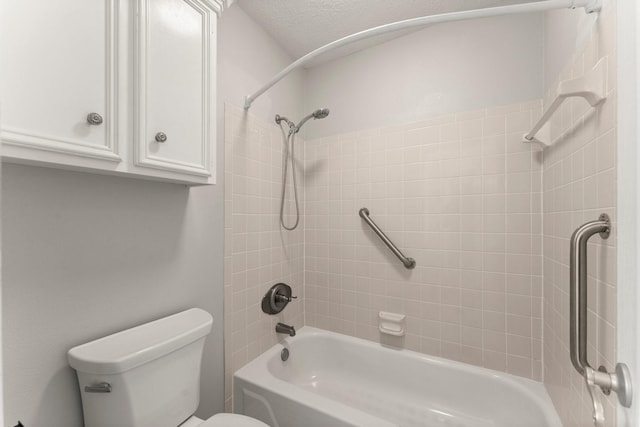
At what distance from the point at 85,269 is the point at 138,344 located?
0.31 meters

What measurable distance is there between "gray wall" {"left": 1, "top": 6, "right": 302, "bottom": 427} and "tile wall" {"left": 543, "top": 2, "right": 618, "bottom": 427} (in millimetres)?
1480

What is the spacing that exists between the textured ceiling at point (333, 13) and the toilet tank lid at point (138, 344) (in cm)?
162

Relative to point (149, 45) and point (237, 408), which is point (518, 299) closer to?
point (237, 408)

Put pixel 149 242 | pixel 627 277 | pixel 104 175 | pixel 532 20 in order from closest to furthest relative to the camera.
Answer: pixel 627 277
pixel 104 175
pixel 149 242
pixel 532 20

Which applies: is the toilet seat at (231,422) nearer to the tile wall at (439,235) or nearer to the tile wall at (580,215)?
the tile wall at (439,235)

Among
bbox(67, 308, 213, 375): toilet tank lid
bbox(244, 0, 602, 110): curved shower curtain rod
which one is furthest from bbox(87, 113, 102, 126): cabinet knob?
bbox(244, 0, 602, 110): curved shower curtain rod

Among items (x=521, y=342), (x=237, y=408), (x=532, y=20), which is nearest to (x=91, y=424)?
(x=237, y=408)

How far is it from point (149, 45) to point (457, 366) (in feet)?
6.60

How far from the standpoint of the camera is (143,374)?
98 centimetres

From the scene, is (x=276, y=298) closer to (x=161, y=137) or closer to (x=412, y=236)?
(x=412, y=236)

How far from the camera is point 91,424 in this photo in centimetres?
95

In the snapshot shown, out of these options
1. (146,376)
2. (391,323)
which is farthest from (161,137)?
(391,323)

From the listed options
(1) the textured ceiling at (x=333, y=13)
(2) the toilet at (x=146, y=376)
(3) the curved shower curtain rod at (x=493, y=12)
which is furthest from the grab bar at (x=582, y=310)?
(1) the textured ceiling at (x=333, y=13)

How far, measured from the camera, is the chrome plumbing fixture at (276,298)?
1752mm
